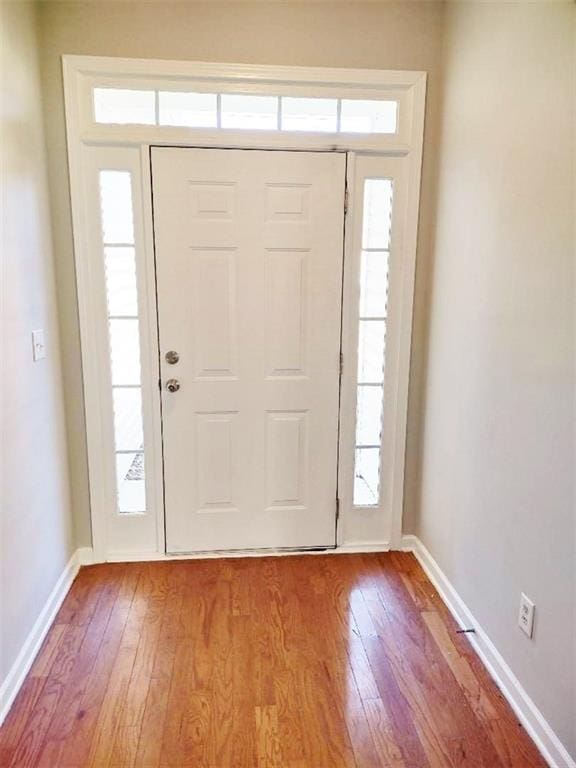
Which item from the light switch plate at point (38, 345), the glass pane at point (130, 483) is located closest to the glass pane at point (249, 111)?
the light switch plate at point (38, 345)

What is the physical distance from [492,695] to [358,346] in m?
1.50

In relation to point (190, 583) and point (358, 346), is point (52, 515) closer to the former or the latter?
point (190, 583)

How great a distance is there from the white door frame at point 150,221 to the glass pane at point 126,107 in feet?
0.12

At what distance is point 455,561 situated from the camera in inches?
87.4

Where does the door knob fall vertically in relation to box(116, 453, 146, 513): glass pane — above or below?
above

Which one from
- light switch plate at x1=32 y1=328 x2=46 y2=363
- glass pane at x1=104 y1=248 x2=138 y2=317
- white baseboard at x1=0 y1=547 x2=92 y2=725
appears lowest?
white baseboard at x1=0 y1=547 x2=92 y2=725

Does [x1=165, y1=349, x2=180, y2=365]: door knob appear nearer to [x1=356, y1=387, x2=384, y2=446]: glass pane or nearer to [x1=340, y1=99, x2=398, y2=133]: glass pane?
[x1=356, y1=387, x2=384, y2=446]: glass pane

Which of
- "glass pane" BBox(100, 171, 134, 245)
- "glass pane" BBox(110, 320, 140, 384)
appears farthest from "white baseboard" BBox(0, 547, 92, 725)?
"glass pane" BBox(100, 171, 134, 245)

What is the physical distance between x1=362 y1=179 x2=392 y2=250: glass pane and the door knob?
1016mm

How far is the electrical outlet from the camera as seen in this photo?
5.37ft

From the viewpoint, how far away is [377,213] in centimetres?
240

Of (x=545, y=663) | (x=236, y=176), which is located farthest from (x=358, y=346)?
(x=545, y=663)

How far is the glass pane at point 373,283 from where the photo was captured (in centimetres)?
243

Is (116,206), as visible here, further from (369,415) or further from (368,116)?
(369,415)
